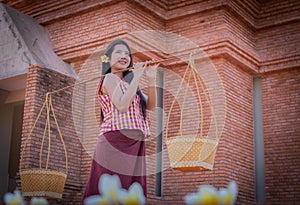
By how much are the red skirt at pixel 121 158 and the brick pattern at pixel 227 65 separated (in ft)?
14.9

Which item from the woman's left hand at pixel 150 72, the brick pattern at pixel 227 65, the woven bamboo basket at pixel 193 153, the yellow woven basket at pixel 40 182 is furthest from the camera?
the brick pattern at pixel 227 65

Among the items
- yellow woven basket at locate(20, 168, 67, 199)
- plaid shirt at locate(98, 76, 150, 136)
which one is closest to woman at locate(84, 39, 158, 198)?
plaid shirt at locate(98, 76, 150, 136)

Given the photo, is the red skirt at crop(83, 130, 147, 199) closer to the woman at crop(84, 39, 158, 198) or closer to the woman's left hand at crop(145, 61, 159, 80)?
the woman at crop(84, 39, 158, 198)

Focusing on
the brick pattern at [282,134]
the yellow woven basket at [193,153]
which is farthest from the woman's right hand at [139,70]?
the brick pattern at [282,134]

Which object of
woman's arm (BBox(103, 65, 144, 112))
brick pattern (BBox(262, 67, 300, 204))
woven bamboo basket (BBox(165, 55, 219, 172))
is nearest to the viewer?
woman's arm (BBox(103, 65, 144, 112))

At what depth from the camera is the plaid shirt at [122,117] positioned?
4.26 metres

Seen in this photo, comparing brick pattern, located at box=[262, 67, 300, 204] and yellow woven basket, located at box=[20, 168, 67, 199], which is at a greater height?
brick pattern, located at box=[262, 67, 300, 204]

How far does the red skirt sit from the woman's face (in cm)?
→ 56

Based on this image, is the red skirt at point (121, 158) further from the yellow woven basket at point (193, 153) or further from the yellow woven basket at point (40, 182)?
the yellow woven basket at point (40, 182)

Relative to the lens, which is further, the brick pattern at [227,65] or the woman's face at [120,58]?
the brick pattern at [227,65]

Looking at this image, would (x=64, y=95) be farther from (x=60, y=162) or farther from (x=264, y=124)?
(x=264, y=124)

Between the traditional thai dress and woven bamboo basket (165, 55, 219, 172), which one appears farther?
woven bamboo basket (165, 55, 219, 172)

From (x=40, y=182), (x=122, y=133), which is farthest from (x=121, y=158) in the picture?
(x=40, y=182)

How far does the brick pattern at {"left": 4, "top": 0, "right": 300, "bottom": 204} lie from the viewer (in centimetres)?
908
